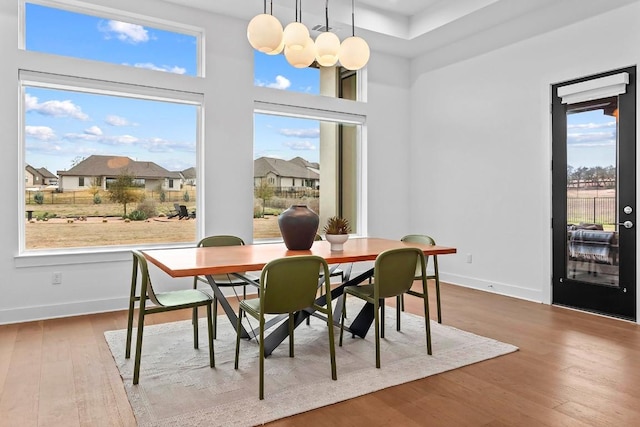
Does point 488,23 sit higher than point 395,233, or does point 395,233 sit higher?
point 488,23

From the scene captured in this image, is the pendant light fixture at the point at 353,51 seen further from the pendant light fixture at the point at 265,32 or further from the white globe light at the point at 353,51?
the pendant light fixture at the point at 265,32

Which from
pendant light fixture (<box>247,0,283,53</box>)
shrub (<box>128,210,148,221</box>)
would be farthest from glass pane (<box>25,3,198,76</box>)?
pendant light fixture (<box>247,0,283,53</box>)

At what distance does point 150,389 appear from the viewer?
2.62m

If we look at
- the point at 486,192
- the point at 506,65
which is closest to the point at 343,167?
the point at 486,192

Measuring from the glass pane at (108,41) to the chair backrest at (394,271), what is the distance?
3.24 m

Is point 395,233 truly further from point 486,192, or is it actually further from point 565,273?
point 565,273

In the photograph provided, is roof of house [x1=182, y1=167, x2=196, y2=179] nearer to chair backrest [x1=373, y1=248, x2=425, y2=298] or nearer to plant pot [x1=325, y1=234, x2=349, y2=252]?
plant pot [x1=325, y1=234, x2=349, y2=252]

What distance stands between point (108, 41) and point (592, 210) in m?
5.11

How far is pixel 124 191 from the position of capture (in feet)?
15.5

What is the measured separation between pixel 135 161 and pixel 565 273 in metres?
4.65

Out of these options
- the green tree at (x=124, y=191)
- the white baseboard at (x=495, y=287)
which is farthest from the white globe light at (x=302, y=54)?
the white baseboard at (x=495, y=287)

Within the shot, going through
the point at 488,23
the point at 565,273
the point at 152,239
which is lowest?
the point at 565,273

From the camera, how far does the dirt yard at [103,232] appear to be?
4320mm

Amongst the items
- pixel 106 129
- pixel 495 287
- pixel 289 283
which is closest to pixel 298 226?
pixel 289 283
